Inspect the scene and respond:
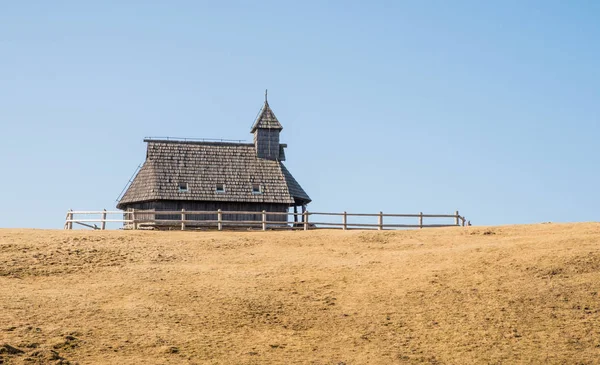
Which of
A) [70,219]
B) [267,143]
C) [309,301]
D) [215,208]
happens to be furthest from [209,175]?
[309,301]

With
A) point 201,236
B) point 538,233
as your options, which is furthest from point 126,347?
point 538,233

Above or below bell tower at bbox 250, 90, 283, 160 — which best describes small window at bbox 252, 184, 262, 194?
below

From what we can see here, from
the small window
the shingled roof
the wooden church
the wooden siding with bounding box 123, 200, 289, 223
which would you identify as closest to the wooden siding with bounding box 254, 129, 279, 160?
the wooden church

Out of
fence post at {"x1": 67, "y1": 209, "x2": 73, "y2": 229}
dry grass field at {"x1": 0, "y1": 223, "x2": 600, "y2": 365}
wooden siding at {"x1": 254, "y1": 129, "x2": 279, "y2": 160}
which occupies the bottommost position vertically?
dry grass field at {"x1": 0, "y1": 223, "x2": 600, "y2": 365}

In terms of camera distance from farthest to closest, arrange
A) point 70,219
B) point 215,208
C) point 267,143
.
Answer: point 267,143
point 215,208
point 70,219

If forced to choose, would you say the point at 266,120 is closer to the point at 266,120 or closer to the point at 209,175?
the point at 266,120

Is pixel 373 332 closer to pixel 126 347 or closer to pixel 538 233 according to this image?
pixel 126 347

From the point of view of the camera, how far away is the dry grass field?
741 inches

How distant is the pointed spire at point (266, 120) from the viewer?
51.4 metres

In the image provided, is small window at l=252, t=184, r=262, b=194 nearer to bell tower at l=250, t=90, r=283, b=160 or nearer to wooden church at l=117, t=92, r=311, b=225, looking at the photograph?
wooden church at l=117, t=92, r=311, b=225

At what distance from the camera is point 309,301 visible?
2314cm

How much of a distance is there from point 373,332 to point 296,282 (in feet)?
17.4

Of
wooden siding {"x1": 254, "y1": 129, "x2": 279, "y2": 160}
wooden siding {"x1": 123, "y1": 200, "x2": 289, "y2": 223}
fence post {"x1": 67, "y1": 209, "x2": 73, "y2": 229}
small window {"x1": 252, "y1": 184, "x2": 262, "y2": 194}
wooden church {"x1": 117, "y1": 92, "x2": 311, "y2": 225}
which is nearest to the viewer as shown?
fence post {"x1": 67, "y1": 209, "x2": 73, "y2": 229}

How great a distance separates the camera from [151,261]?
96.4ft
